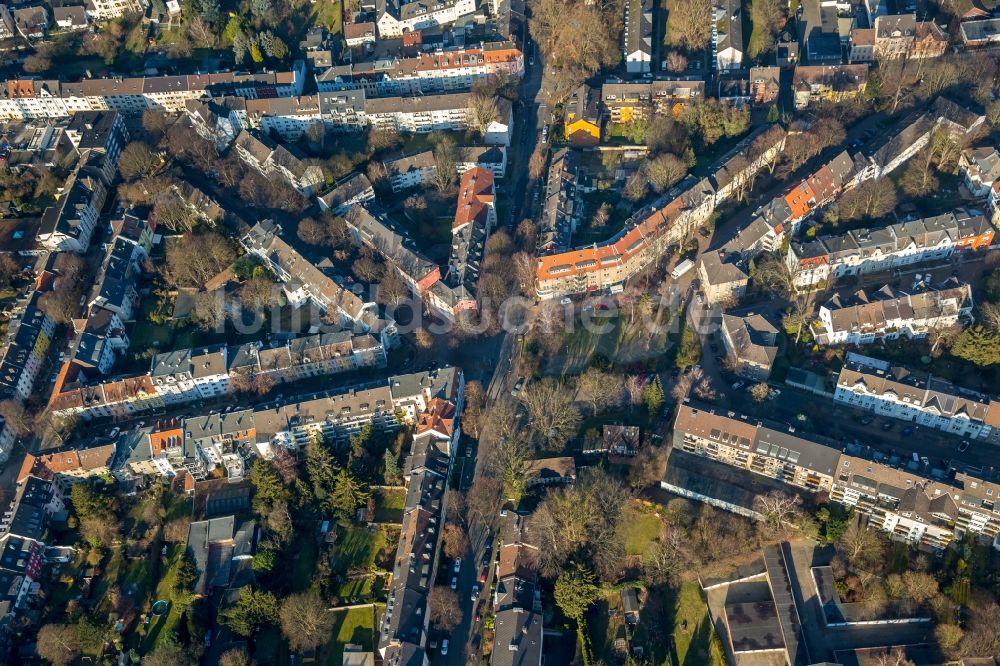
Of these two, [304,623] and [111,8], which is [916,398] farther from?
[111,8]

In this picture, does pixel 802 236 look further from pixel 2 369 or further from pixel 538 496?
pixel 2 369

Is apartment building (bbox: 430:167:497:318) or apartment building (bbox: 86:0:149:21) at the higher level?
apartment building (bbox: 86:0:149:21)

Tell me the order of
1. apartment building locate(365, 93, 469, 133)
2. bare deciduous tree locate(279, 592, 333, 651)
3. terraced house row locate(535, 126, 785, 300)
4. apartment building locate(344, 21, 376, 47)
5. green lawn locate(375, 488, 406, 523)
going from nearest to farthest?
1. bare deciduous tree locate(279, 592, 333, 651)
2. green lawn locate(375, 488, 406, 523)
3. terraced house row locate(535, 126, 785, 300)
4. apartment building locate(365, 93, 469, 133)
5. apartment building locate(344, 21, 376, 47)

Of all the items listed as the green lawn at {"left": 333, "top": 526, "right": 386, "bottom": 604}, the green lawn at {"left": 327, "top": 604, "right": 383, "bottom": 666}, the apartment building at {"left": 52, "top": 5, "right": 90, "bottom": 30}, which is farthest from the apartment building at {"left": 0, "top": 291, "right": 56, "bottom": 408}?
Result: the apartment building at {"left": 52, "top": 5, "right": 90, "bottom": 30}

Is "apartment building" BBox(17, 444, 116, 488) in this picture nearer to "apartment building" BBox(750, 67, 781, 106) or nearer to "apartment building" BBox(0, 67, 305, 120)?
"apartment building" BBox(0, 67, 305, 120)

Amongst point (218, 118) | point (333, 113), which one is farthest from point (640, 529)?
point (218, 118)

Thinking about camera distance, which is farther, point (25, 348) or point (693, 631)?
point (25, 348)

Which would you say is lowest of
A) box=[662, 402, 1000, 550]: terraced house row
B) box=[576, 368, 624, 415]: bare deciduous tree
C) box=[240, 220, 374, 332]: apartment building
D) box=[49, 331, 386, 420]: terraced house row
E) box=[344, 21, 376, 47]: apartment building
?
box=[662, 402, 1000, 550]: terraced house row
